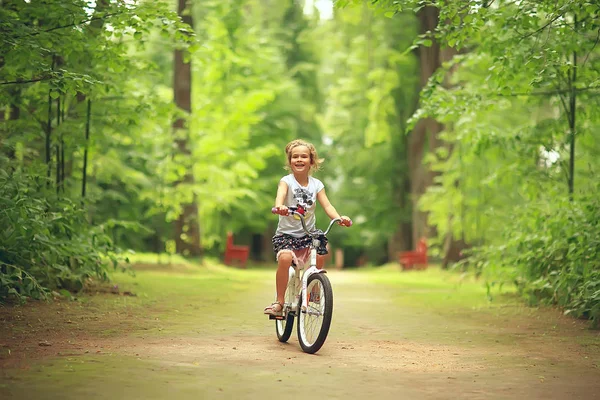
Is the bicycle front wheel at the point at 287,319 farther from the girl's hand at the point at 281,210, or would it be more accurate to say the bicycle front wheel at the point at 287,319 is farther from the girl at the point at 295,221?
the girl's hand at the point at 281,210

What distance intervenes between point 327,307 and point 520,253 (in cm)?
652

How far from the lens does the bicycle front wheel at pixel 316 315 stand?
303 inches

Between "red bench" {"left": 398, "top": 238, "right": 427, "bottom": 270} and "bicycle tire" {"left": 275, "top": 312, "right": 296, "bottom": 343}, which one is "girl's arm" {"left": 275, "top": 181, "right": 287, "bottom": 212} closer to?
"bicycle tire" {"left": 275, "top": 312, "right": 296, "bottom": 343}

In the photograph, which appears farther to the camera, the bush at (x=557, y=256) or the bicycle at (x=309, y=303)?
the bush at (x=557, y=256)

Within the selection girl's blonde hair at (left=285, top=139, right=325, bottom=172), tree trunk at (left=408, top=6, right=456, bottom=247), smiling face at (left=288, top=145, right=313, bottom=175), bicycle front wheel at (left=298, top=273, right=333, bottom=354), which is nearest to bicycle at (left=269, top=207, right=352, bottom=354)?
bicycle front wheel at (left=298, top=273, right=333, bottom=354)

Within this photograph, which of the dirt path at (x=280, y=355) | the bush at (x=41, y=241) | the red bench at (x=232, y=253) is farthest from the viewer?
the red bench at (x=232, y=253)

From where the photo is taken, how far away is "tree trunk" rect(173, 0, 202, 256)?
84.1 ft

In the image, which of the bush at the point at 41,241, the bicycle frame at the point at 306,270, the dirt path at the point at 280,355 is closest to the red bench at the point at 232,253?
the bush at the point at 41,241

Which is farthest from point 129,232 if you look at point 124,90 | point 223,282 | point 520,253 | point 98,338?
point 98,338

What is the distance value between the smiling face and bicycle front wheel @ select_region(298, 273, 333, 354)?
1.18 m

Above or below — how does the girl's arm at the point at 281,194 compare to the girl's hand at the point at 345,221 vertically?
above

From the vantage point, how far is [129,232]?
37062mm

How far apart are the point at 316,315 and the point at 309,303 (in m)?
0.30

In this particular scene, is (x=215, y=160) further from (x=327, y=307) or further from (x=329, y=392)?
(x=329, y=392)
